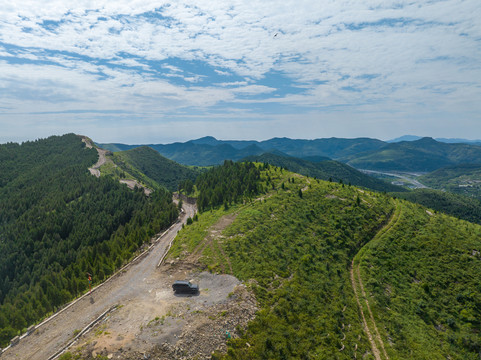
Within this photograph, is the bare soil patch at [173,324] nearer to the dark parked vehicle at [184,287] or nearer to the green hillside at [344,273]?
the dark parked vehicle at [184,287]

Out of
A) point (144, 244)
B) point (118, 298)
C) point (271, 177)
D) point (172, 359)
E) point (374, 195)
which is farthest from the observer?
point (271, 177)

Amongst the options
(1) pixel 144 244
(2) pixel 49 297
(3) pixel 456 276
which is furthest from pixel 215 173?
(3) pixel 456 276

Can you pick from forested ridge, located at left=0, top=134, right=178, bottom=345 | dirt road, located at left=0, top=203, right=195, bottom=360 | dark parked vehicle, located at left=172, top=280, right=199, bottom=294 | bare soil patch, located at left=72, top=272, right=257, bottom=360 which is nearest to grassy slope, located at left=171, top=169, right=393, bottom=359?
bare soil patch, located at left=72, top=272, right=257, bottom=360

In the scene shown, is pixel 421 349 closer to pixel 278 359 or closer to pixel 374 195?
pixel 278 359

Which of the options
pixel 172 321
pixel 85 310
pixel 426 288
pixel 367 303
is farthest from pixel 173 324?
pixel 426 288

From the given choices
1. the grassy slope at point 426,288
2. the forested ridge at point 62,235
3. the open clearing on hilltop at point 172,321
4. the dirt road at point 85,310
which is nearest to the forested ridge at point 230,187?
the forested ridge at point 62,235

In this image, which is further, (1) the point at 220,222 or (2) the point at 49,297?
(1) the point at 220,222

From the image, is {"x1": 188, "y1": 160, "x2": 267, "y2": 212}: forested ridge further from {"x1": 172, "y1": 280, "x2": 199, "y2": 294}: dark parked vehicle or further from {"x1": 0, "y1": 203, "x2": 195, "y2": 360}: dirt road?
{"x1": 172, "y1": 280, "x2": 199, "y2": 294}: dark parked vehicle
